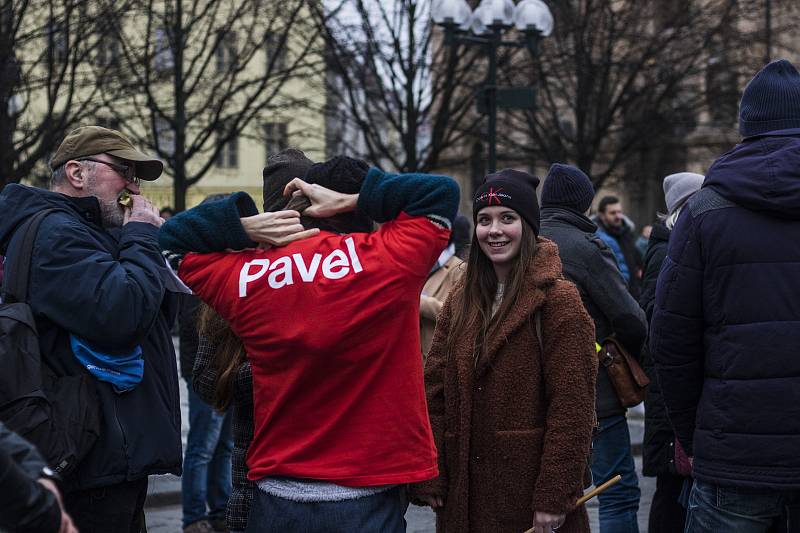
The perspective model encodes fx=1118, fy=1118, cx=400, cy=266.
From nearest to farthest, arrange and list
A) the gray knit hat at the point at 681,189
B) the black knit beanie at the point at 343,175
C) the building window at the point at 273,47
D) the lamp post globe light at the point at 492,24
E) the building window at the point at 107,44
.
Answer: the black knit beanie at the point at 343,175, the gray knit hat at the point at 681,189, the lamp post globe light at the point at 492,24, the building window at the point at 107,44, the building window at the point at 273,47

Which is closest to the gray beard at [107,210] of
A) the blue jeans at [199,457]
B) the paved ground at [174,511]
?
the blue jeans at [199,457]

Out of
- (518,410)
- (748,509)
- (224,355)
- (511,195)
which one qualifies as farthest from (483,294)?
(748,509)

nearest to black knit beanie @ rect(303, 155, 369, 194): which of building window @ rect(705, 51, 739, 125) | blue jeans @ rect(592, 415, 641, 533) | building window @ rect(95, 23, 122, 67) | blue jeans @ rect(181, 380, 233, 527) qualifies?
blue jeans @ rect(592, 415, 641, 533)

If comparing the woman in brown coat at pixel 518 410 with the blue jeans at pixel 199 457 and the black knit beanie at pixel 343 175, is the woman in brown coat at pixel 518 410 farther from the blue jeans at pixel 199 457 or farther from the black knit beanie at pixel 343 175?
the blue jeans at pixel 199 457

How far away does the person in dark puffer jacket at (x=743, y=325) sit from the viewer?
3.46 metres

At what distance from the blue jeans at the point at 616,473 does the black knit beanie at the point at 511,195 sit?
158 centimetres

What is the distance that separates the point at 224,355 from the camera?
3764 mm

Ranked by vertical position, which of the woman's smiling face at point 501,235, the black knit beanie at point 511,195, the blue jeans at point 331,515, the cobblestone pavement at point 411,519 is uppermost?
the black knit beanie at point 511,195

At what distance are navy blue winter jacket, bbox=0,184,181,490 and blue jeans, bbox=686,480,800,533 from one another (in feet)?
5.92

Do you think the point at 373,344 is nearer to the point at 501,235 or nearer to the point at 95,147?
the point at 501,235

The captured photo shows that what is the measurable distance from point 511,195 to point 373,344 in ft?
4.15

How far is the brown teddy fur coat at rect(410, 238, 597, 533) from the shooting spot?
151 inches

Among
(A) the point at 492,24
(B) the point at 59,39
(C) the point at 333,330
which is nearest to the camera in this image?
(C) the point at 333,330

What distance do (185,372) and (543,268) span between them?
3.50 meters
